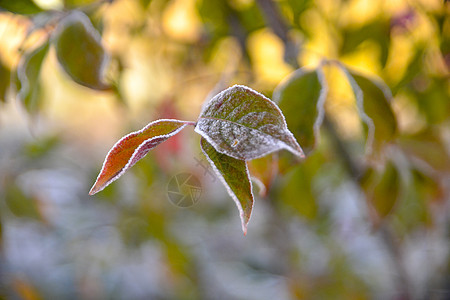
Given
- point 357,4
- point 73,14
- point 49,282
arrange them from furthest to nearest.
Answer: point 49,282 < point 357,4 < point 73,14

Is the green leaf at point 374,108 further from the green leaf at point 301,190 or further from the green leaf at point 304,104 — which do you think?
the green leaf at point 301,190

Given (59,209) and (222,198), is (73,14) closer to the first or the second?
(222,198)

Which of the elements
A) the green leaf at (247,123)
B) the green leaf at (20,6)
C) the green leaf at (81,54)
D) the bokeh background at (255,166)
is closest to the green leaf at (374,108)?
the bokeh background at (255,166)

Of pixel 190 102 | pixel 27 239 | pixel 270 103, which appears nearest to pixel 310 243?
pixel 190 102

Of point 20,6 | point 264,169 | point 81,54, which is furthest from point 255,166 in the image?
point 20,6

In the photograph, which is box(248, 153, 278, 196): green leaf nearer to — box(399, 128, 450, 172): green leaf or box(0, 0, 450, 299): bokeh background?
box(0, 0, 450, 299): bokeh background
